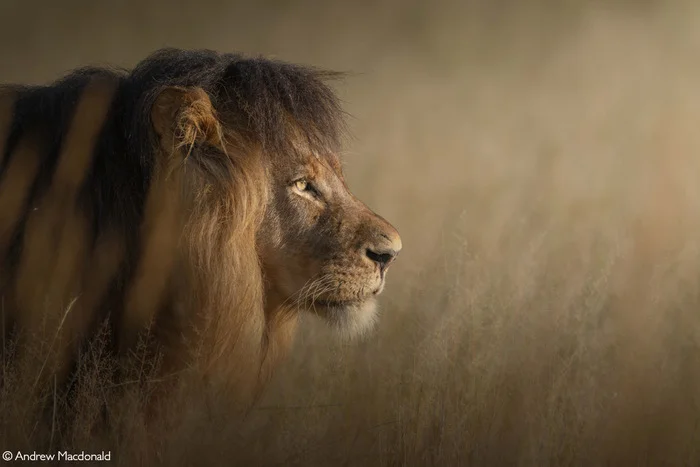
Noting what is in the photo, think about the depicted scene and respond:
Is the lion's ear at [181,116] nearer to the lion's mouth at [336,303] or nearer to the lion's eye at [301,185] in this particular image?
the lion's eye at [301,185]

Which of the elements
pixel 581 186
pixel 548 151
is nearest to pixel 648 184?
pixel 581 186

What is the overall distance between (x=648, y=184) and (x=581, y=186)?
1.93 ft

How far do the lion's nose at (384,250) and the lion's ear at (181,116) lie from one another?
2.54 ft

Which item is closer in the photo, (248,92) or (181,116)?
(181,116)

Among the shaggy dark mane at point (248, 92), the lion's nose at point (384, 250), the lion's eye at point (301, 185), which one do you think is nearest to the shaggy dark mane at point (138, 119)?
the shaggy dark mane at point (248, 92)

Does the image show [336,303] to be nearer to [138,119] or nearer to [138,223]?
[138,223]

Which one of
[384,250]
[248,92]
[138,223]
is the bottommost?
[138,223]

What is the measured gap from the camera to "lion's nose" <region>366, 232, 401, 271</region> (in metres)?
3.95

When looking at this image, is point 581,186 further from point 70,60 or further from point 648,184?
point 70,60

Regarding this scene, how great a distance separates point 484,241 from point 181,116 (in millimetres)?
3567

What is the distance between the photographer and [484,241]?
6.73 metres

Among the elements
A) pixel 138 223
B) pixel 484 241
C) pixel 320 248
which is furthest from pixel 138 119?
pixel 484 241

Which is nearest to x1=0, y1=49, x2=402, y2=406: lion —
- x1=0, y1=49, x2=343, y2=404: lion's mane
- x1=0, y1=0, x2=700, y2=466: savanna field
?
x1=0, y1=49, x2=343, y2=404: lion's mane

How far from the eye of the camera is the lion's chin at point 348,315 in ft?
13.2
